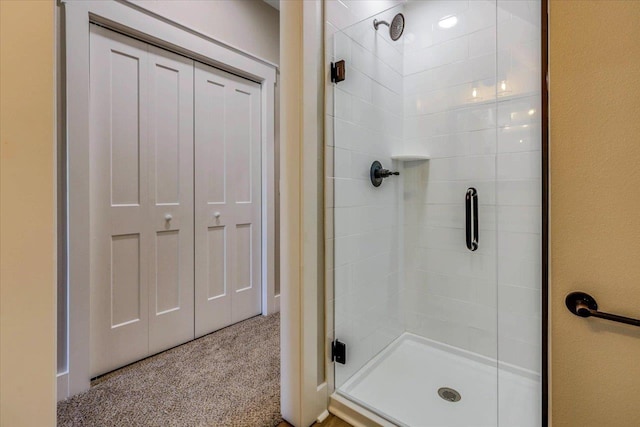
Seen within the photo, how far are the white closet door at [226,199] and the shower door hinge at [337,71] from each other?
111cm

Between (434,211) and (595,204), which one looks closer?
(595,204)

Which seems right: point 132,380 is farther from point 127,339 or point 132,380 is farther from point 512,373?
point 512,373

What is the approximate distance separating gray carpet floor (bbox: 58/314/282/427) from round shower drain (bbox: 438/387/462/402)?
846mm

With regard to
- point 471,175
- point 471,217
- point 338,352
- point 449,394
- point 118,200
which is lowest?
point 449,394

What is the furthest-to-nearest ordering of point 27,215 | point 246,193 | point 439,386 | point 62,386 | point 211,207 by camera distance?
point 246,193 < point 211,207 < point 439,386 < point 62,386 < point 27,215

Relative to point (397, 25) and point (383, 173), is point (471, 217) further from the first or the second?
point (397, 25)

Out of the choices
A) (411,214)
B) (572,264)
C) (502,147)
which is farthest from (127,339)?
(502,147)

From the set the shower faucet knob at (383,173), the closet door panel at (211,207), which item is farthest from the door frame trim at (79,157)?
the shower faucet knob at (383,173)

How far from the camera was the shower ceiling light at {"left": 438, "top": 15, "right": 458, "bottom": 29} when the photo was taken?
187cm

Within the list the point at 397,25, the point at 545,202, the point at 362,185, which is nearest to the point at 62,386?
the point at 362,185

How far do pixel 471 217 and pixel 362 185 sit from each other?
2.35 ft

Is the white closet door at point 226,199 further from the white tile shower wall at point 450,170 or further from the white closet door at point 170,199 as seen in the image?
the white tile shower wall at point 450,170

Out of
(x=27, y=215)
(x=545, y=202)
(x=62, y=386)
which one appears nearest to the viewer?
(x=27, y=215)

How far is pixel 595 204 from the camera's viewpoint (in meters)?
0.76
